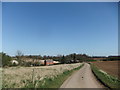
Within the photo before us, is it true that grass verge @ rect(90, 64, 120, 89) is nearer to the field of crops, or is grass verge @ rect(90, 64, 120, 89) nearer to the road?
the road

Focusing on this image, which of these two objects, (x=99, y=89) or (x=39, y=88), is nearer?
(x=39, y=88)

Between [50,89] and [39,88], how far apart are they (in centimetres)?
78

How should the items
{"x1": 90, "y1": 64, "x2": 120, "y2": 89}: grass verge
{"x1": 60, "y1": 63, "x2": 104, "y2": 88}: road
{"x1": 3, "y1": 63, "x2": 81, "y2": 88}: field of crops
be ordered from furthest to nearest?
{"x1": 90, "y1": 64, "x2": 120, "y2": 89}: grass verge
{"x1": 60, "y1": 63, "x2": 104, "y2": 88}: road
{"x1": 3, "y1": 63, "x2": 81, "y2": 88}: field of crops

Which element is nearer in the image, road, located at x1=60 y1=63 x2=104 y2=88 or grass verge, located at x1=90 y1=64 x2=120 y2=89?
road, located at x1=60 y1=63 x2=104 y2=88

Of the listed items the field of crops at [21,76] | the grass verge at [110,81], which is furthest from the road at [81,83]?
the field of crops at [21,76]

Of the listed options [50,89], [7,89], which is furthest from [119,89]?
[7,89]

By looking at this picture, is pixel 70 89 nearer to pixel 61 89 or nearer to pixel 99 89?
pixel 61 89

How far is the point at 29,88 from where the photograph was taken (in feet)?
30.2

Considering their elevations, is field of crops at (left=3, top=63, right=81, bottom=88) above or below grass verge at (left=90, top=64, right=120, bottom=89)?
above

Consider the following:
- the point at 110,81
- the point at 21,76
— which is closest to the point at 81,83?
the point at 110,81

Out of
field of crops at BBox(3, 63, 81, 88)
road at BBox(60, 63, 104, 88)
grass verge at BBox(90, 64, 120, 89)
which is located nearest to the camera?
field of crops at BBox(3, 63, 81, 88)

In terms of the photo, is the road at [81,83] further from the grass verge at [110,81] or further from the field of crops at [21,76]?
the field of crops at [21,76]

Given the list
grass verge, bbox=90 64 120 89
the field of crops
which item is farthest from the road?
the field of crops

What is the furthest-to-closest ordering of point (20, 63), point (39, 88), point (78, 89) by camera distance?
point (20, 63)
point (78, 89)
point (39, 88)
